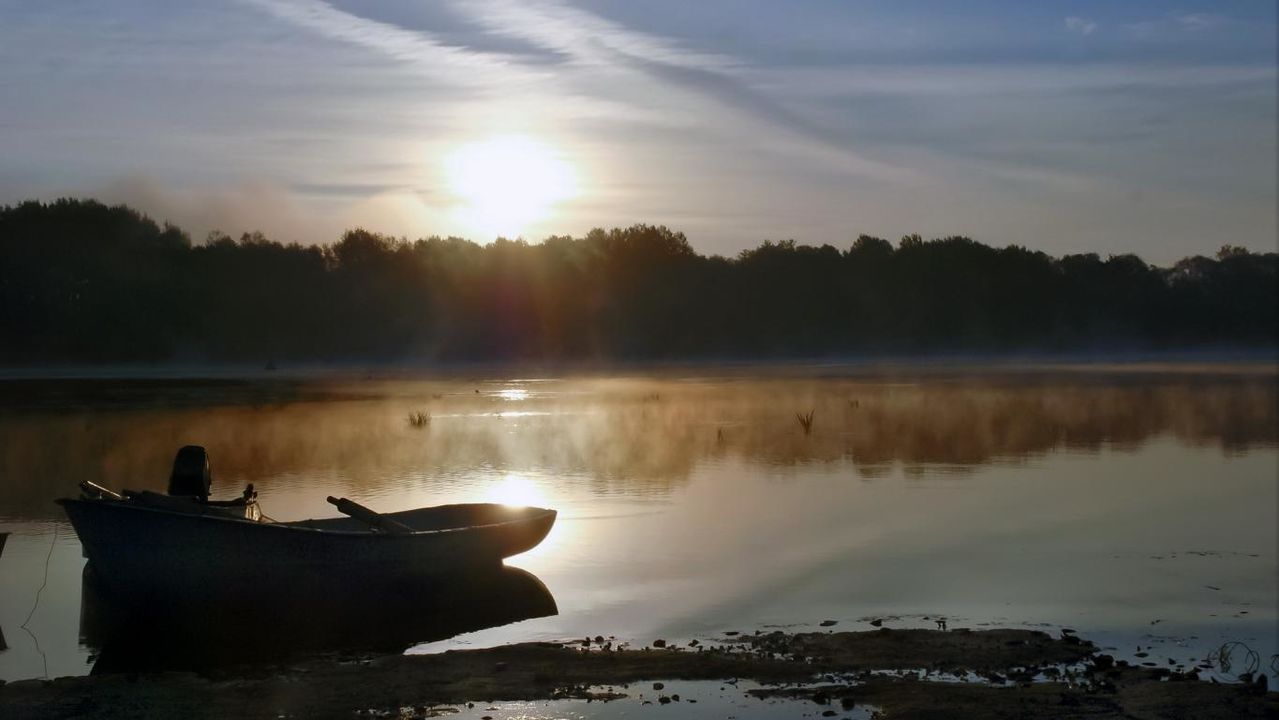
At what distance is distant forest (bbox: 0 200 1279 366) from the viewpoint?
86688 mm

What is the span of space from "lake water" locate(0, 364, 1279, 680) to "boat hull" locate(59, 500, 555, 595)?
867 mm

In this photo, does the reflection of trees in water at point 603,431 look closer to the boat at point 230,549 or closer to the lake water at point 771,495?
the lake water at point 771,495

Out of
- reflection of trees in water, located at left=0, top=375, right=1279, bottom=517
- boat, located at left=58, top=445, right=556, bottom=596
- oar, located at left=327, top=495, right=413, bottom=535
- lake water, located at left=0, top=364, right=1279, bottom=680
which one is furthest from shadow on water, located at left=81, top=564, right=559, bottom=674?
reflection of trees in water, located at left=0, top=375, right=1279, bottom=517

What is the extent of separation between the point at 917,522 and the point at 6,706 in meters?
13.1

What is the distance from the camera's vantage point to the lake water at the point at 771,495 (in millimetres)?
13945

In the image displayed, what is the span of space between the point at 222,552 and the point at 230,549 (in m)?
0.09

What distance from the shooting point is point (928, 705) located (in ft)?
32.5

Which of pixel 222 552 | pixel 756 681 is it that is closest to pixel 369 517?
pixel 222 552

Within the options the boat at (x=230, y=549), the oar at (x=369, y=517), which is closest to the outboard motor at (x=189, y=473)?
the boat at (x=230, y=549)

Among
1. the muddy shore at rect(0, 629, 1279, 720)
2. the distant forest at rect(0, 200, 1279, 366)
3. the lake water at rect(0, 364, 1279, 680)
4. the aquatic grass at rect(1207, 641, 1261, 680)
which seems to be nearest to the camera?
the muddy shore at rect(0, 629, 1279, 720)

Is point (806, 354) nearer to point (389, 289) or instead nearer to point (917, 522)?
point (389, 289)

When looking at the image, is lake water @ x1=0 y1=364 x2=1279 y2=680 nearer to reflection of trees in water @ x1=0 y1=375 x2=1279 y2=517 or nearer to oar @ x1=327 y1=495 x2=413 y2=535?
reflection of trees in water @ x1=0 y1=375 x2=1279 y2=517

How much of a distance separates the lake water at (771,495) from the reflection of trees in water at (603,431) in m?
0.14

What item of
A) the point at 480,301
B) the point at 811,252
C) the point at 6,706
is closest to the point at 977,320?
the point at 811,252
